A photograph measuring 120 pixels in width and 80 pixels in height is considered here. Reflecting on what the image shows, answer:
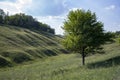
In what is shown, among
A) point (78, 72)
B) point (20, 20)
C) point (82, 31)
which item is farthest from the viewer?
point (20, 20)

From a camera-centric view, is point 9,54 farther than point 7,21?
No

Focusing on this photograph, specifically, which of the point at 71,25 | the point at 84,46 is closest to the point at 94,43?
the point at 84,46

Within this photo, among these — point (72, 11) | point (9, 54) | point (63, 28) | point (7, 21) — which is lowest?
point (9, 54)

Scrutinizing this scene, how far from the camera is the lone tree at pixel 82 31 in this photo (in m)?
36.4

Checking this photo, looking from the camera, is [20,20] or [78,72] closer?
[78,72]

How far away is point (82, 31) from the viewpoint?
36562 mm

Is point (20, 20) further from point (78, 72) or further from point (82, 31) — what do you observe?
point (78, 72)

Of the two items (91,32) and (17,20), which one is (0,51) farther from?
(17,20)

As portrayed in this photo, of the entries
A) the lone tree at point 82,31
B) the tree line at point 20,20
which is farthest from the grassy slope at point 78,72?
the tree line at point 20,20

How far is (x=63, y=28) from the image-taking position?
1518 inches

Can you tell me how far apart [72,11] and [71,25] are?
2100 mm

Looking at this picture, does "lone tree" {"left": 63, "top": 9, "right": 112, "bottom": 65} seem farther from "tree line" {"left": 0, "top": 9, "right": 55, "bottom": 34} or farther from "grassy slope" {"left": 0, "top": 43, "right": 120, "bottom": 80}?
"tree line" {"left": 0, "top": 9, "right": 55, "bottom": 34}

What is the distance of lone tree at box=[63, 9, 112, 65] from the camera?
1432 inches

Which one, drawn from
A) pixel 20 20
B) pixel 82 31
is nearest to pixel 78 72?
pixel 82 31
